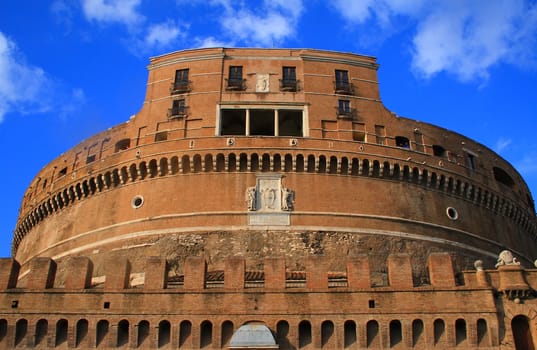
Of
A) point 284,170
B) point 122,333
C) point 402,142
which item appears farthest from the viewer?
point 402,142

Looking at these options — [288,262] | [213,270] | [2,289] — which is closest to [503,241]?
[288,262]

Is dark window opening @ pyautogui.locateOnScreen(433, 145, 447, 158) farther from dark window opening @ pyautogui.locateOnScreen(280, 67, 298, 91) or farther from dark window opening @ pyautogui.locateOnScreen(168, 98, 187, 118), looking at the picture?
dark window opening @ pyautogui.locateOnScreen(168, 98, 187, 118)

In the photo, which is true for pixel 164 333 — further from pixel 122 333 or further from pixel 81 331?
pixel 81 331

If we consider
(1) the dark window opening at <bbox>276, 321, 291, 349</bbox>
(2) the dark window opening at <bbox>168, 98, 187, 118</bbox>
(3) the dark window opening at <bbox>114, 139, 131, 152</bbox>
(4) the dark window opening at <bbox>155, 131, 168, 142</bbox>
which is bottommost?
(1) the dark window opening at <bbox>276, 321, 291, 349</bbox>

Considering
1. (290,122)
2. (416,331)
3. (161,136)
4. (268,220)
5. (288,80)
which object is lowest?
(416,331)

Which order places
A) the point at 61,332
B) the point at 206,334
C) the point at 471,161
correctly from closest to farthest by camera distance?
the point at 206,334
the point at 61,332
the point at 471,161

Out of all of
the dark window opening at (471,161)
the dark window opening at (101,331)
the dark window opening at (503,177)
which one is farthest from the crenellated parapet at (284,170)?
the dark window opening at (101,331)

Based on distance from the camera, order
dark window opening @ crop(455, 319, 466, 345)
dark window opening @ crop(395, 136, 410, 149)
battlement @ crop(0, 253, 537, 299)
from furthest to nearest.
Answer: dark window opening @ crop(395, 136, 410, 149) < battlement @ crop(0, 253, 537, 299) < dark window opening @ crop(455, 319, 466, 345)

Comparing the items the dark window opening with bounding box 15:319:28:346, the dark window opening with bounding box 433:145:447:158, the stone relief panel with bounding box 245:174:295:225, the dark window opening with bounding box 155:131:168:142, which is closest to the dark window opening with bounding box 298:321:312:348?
the dark window opening with bounding box 15:319:28:346

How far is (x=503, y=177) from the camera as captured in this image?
35.5m

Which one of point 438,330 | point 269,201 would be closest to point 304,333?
point 438,330

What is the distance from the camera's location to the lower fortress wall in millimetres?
18141

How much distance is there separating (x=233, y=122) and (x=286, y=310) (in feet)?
48.4

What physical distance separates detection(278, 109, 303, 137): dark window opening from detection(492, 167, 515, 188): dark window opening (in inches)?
425
